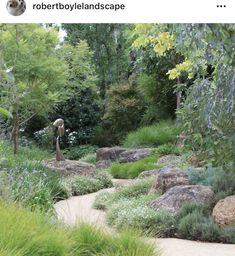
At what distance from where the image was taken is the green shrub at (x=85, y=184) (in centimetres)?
991

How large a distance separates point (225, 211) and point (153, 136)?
31.0ft

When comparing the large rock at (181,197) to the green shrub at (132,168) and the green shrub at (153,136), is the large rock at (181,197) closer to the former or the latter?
the green shrub at (132,168)

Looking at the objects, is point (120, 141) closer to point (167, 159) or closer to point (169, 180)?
point (167, 159)

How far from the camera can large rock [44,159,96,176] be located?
11656mm

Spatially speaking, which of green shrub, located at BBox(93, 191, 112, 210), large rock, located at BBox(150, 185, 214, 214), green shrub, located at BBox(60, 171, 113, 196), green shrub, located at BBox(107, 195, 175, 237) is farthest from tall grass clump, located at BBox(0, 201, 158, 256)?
green shrub, located at BBox(60, 171, 113, 196)

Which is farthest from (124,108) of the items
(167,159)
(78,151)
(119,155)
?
(167,159)

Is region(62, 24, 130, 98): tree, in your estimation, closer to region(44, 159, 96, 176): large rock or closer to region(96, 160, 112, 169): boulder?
region(96, 160, 112, 169): boulder

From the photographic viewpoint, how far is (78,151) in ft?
59.7

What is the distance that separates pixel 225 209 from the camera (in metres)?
6.40

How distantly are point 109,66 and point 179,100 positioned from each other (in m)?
6.90

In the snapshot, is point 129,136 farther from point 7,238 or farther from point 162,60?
point 7,238

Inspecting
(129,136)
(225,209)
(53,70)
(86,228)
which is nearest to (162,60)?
(129,136)

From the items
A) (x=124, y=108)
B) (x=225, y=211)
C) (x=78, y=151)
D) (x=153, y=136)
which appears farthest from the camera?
(x=124, y=108)

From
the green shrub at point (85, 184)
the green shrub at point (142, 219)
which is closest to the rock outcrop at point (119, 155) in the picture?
the green shrub at point (85, 184)
